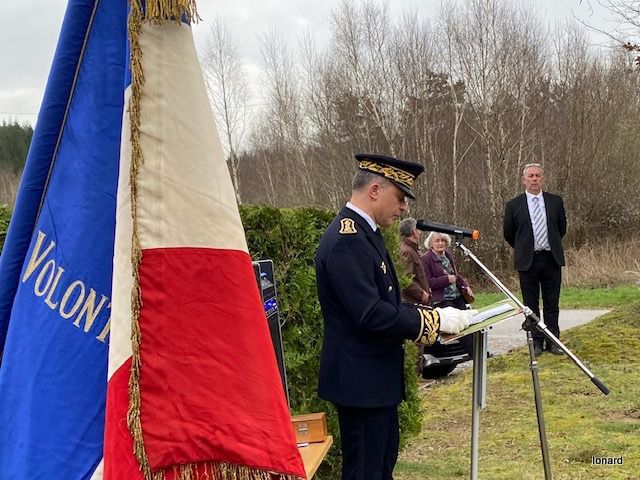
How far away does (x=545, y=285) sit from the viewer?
7660mm

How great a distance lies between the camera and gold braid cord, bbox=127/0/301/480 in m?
1.61

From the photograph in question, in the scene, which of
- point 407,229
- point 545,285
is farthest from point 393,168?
point 545,285

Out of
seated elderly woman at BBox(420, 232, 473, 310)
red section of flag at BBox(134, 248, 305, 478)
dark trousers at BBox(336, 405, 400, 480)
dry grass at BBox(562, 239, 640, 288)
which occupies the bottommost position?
dry grass at BBox(562, 239, 640, 288)

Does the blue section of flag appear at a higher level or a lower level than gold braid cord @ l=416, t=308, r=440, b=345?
higher

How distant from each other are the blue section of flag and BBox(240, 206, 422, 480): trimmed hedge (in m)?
2.43

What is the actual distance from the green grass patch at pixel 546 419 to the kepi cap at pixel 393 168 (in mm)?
2551

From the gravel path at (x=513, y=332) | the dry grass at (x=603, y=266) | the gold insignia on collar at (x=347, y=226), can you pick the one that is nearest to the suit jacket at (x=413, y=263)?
the gravel path at (x=513, y=332)

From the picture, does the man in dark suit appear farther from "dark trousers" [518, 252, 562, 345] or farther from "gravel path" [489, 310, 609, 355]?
"gravel path" [489, 310, 609, 355]

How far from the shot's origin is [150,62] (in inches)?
68.0

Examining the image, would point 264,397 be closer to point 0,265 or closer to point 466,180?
point 0,265

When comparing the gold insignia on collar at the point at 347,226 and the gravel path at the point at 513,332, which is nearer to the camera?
the gold insignia on collar at the point at 347,226

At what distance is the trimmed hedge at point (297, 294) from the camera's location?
14.4ft

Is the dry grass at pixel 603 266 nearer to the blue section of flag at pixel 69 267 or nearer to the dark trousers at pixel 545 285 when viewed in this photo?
the dark trousers at pixel 545 285

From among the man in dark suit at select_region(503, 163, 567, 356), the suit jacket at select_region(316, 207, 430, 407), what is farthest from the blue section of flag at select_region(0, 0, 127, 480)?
the man in dark suit at select_region(503, 163, 567, 356)
